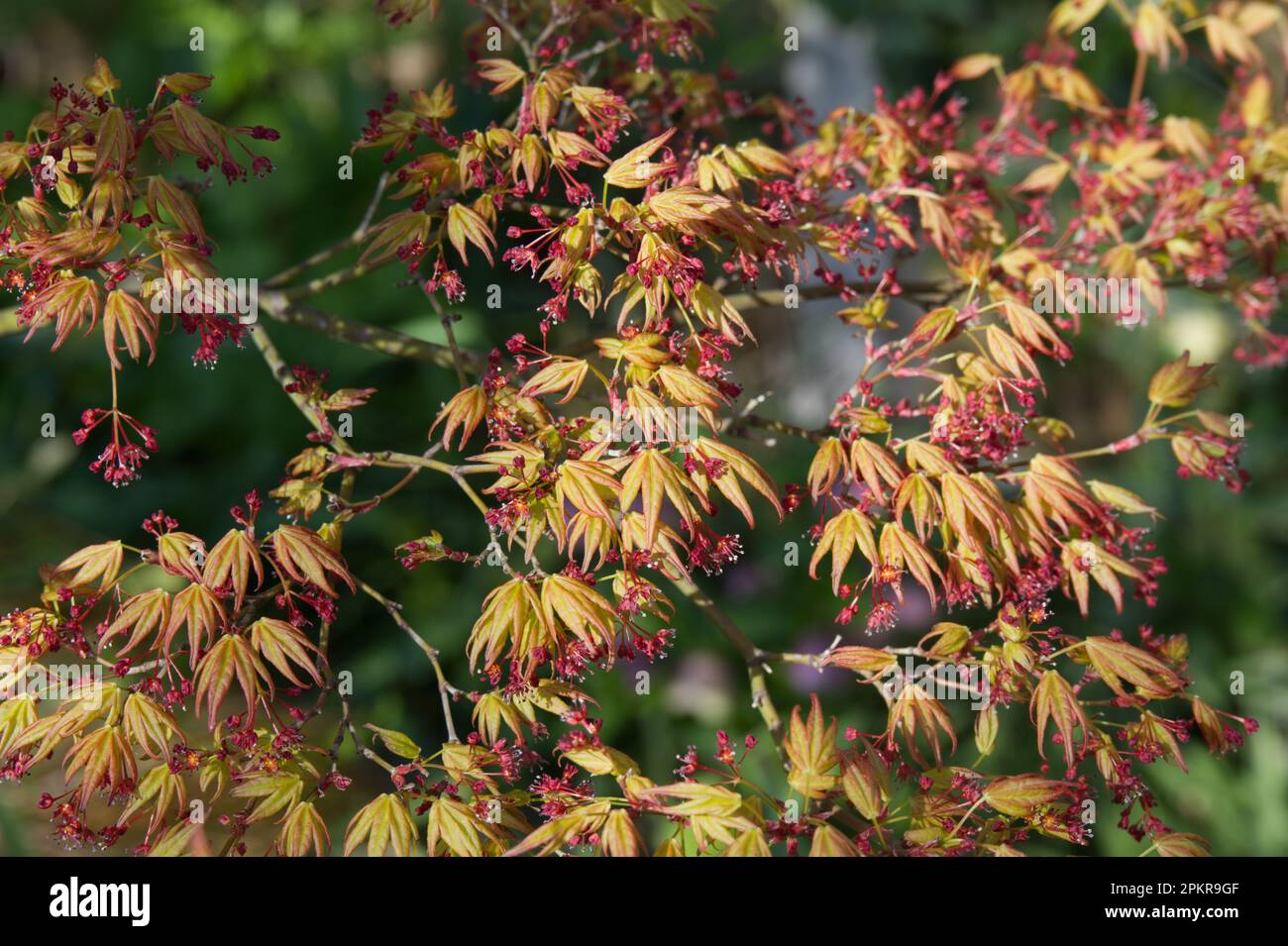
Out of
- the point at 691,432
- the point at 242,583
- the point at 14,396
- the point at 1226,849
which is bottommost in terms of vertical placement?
the point at 1226,849

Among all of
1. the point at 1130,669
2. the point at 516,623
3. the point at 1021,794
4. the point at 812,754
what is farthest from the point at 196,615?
the point at 1130,669

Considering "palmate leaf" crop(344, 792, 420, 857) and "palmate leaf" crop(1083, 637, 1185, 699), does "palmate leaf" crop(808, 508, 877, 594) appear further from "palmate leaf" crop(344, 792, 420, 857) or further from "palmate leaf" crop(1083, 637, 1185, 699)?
"palmate leaf" crop(344, 792, 420, 857)

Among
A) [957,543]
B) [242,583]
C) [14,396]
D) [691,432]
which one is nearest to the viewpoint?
[242,583]

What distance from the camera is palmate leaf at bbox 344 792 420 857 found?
91cm

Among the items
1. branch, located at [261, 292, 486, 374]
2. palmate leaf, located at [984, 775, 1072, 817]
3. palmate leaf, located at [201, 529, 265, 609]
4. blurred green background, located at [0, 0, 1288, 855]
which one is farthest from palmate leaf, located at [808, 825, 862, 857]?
blurred green background, located at [0, 0, 1288, 855]

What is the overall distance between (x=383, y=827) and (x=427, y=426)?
205cm

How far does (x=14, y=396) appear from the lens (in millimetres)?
3031

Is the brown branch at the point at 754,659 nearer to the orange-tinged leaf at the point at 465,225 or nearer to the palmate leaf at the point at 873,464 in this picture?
the palmate leaf at the point at 873,464

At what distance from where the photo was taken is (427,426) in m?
2.88

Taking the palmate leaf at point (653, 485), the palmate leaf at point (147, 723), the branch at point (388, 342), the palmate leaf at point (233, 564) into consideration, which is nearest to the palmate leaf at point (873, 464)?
the palmate leaf at point (653, 485)

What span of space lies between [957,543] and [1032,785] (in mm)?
233

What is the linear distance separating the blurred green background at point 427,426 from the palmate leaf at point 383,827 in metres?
1.16
